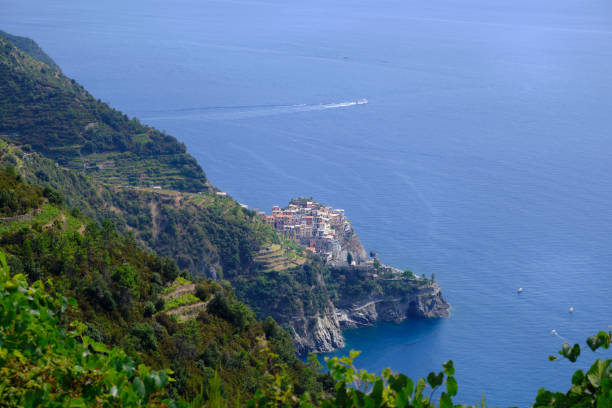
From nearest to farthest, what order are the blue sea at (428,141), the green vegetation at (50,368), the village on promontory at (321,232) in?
the green vegetation at (50,368)
the blue sea at (428,141)
the village on promontory at (321,232)

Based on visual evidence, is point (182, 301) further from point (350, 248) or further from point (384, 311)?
point (350, 248)

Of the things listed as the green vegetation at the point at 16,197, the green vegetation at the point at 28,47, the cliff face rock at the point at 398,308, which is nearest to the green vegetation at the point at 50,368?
the green vegetation at the point at 16,197

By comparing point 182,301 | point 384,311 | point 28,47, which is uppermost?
point 28,47

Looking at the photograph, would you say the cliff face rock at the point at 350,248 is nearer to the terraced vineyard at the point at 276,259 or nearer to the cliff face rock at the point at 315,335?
the terraced vineyard at the point at 276,259

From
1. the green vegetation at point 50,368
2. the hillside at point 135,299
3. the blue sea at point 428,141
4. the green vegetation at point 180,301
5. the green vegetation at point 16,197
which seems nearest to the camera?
the green vegetation at point 50,368

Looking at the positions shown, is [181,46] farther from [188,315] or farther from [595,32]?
[188,315]

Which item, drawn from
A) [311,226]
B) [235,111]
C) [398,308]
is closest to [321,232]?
[311,226]
